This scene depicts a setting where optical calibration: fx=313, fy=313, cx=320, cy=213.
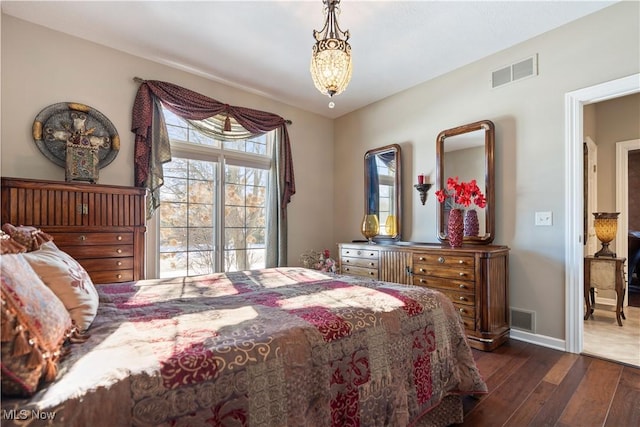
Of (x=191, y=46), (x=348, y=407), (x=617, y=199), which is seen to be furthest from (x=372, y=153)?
(x=348, y=407)

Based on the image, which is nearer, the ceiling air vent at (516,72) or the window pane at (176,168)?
the ceiling air vent at (516,72)

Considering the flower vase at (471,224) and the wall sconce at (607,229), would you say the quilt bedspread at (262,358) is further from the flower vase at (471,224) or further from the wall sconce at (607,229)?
the wall sconce at (607,229)

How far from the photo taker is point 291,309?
1.37 metres

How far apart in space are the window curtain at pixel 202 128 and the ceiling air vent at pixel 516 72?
2.51 m

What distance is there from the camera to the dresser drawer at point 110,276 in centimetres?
246

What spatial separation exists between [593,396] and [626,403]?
5.8 inches

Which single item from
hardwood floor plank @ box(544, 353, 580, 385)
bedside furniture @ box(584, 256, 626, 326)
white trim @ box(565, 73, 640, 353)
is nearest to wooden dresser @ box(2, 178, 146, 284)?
hardwood floor plank @ box(544, 353, 580, 385)

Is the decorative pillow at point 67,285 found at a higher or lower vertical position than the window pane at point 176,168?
lower

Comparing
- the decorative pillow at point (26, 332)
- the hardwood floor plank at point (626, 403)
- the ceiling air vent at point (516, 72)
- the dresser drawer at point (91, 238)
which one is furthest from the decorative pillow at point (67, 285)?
the ceiling air vent at point (516, 72)

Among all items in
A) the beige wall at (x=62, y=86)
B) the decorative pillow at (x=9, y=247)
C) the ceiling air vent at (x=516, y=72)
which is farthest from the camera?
the ceiling air vent at (x=516, y=72)

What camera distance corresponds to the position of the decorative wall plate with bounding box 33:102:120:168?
267 cm

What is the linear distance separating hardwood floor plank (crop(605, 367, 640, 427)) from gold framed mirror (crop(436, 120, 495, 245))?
1.37 meters

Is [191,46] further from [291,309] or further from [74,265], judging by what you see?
[291,309]

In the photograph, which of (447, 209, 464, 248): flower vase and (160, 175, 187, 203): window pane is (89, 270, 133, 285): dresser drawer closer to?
(160, 175, 187, 203): window pane
